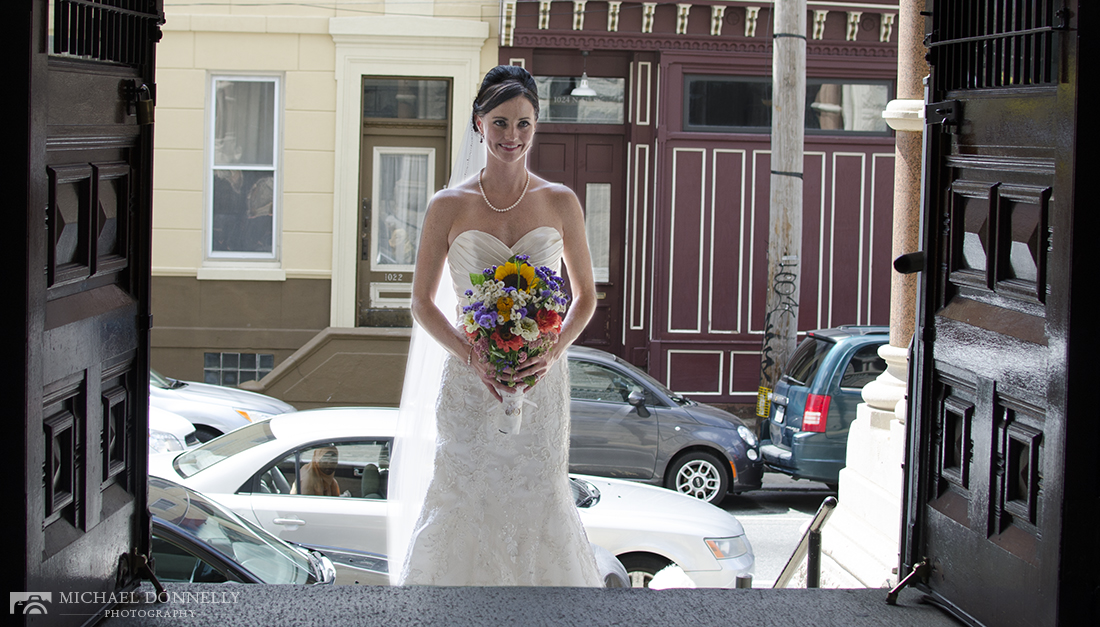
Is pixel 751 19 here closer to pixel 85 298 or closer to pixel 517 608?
pixel 517 608

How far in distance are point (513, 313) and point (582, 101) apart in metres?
9.28

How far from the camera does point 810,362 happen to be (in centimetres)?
912

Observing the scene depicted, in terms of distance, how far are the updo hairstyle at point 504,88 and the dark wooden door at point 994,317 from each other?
143 cm

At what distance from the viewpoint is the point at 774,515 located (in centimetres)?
875

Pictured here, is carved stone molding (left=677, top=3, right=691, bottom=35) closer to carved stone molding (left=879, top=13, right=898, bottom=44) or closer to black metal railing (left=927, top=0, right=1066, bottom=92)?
carved stone molding (left=879, top=13, right=898, bottom=44)

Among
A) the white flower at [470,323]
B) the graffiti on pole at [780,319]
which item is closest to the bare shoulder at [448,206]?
the white flower at [470,323]

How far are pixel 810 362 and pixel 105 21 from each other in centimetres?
739

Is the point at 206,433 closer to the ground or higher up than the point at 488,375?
closer to the ground

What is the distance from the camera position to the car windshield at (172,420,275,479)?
236 inches

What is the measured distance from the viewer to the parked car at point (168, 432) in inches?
301

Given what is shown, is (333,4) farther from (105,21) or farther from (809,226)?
(105,21)

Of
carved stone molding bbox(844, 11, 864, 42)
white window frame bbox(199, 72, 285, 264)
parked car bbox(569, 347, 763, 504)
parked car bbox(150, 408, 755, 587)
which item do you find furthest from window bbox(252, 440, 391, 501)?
carved stone molding bbox(844, 11, 864, 42)

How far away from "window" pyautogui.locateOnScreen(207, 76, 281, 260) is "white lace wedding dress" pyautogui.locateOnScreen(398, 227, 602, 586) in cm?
897

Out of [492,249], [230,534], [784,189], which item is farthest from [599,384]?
[492,249]
